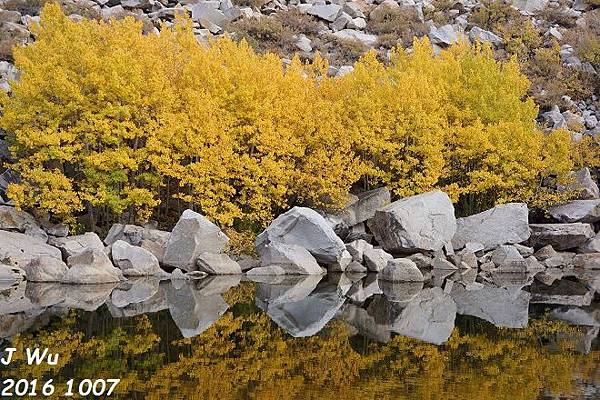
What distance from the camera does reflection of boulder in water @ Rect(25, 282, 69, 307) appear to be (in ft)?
63.3

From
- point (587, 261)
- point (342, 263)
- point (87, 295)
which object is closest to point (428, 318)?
point (87, 295)

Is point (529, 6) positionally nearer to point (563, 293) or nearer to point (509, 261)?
point (509, 261)

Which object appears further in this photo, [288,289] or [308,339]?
[288,289]

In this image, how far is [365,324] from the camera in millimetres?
16906

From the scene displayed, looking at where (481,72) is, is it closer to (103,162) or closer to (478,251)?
(478,251)

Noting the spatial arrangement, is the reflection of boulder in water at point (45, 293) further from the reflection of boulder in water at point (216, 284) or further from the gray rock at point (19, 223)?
the gray rock at point (19, 223)

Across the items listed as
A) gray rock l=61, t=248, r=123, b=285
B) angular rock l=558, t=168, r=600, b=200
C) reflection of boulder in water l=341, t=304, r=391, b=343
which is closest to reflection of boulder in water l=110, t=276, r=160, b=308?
gray rock l=61, t=248, r=123, b=285

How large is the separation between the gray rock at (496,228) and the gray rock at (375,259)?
4162mm

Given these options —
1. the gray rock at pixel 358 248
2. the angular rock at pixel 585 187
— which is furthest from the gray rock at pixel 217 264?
the angular rock at pixel 585 187

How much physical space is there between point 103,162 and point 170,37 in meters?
A: 7.81

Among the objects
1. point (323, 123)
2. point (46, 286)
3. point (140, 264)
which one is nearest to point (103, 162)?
point (140, 264)

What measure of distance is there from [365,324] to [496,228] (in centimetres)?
1530

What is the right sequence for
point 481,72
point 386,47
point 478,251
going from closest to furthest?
point 478,251, point 481,72, point 386,47

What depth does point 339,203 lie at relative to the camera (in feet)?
99.5
